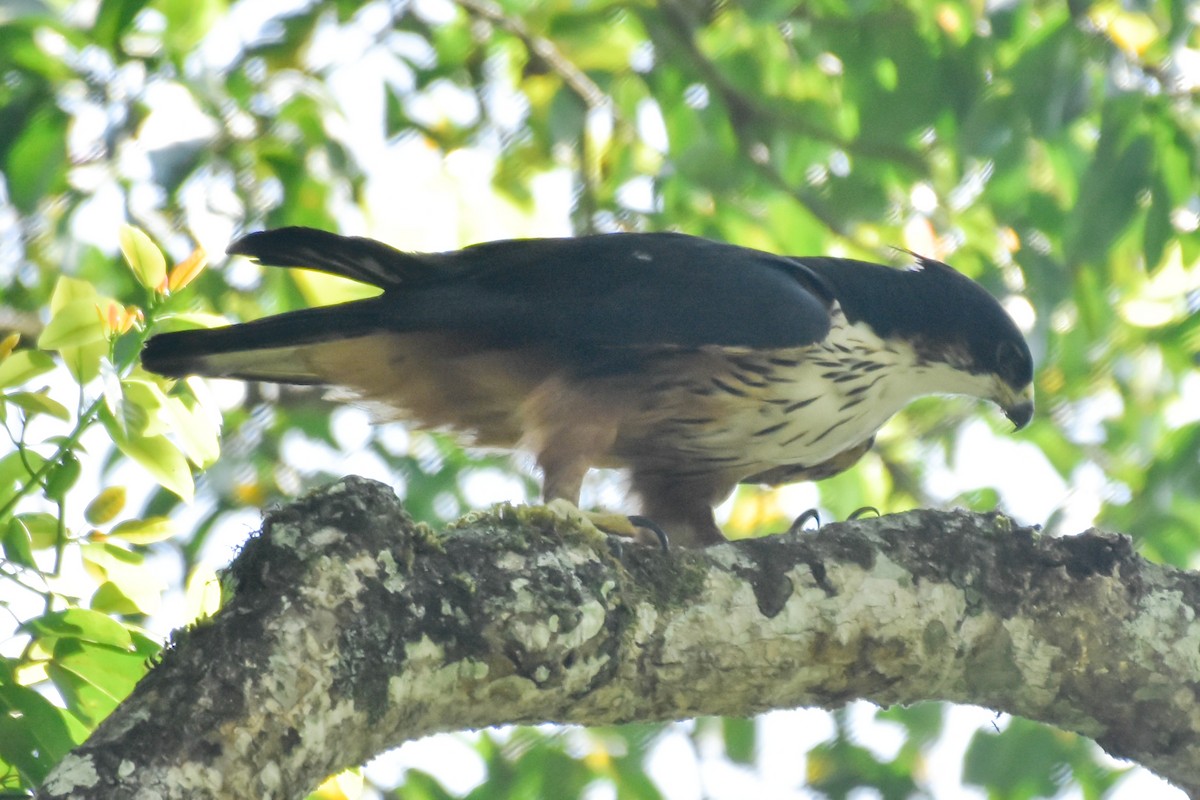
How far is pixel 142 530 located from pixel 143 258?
50 cm

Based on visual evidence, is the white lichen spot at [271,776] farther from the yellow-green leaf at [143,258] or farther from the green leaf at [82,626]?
the yellow-green leaf at [143,258]

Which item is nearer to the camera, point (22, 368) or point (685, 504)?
point (22, 368)

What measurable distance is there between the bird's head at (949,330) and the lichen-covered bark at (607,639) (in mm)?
1357

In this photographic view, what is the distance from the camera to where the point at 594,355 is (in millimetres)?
3652

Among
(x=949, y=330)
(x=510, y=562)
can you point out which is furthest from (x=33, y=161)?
(x=949, y=330)

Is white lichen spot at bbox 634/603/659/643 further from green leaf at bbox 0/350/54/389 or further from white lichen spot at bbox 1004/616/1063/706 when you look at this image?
green leaf at bbox 0/350/54/389

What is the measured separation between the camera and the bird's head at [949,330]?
4164 millimetres

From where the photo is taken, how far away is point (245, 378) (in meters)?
3.70

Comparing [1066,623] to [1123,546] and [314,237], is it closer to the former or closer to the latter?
[1123,546]

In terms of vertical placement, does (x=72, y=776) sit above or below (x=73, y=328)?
below

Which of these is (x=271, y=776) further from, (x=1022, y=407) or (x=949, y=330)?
(x=1022, y=407)

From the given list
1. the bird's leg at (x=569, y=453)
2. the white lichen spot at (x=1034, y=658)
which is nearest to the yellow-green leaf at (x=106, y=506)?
the bird's leg at (x=569, y=453)

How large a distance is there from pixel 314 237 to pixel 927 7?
2402 mm

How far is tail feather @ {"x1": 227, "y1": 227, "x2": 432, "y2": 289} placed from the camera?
3.44 metres
